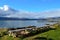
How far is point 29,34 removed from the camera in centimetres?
4666

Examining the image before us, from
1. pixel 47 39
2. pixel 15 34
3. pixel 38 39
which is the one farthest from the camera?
pixel 15 34

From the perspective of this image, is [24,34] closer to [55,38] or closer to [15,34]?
[15,34]

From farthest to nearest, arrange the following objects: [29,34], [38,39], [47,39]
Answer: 1. [29,34]
2. [47,39]
3. [38,39]

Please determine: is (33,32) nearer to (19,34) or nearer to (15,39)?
(19,34)

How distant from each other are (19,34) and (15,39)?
6221 millimetres

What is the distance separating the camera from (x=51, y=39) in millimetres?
39969

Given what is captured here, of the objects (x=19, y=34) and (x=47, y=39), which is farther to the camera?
(x=19, y=34)

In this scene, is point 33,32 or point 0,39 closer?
point 0,39

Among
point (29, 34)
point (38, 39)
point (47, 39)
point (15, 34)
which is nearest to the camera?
point (38, 39)

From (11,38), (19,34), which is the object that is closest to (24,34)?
(19,34)

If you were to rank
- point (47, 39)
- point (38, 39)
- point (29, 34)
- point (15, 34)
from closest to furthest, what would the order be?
point (38, 39) < point (47, 39) < point (15, 34) < point (29, 34)

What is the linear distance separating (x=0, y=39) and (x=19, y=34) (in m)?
5.83

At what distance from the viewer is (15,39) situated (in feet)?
121

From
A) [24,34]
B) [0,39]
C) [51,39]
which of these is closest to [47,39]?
[51,39]
